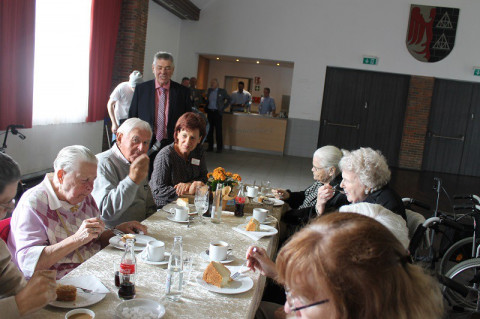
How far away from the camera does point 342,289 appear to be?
831mm

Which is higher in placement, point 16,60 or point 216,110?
point 16,60

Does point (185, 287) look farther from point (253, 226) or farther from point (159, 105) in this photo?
point (159, 105)

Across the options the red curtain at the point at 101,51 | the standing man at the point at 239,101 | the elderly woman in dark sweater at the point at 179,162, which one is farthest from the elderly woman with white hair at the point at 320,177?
the standing man at the point at 239,101

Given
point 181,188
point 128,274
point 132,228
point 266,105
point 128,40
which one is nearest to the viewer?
point 128,274

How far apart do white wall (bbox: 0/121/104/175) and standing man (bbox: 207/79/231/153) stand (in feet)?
12.4

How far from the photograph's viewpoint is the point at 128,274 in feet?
5.16

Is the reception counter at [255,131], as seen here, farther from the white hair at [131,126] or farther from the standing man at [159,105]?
the white hair at [131,126]

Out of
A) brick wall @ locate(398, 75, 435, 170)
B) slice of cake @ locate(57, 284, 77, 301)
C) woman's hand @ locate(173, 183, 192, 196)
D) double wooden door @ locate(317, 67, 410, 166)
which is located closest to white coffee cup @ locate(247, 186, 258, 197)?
woman's hand @ locate(173, 183, 192, 196)

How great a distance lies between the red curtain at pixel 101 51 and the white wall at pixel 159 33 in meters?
1.57

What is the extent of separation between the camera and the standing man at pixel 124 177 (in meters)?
2.47

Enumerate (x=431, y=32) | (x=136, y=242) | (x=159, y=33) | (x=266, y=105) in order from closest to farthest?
(x=136, y=242), (x=159, y=33), (x=431, y=32), (x=266, y=105)

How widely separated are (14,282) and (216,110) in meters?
9.44

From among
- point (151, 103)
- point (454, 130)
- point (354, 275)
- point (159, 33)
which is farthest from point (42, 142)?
point (454, 130)

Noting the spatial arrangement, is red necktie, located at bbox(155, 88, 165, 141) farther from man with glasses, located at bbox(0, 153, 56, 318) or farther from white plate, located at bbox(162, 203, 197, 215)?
man with glasses, located at bbox(0, 153, 56, 318)
